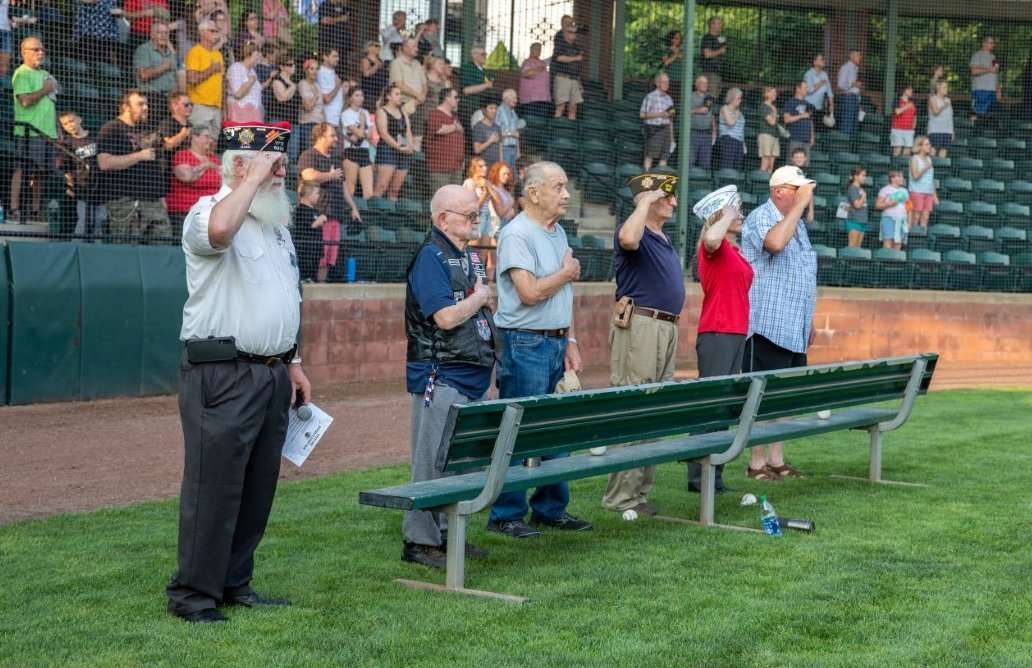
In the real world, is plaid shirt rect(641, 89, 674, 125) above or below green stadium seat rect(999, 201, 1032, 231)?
above

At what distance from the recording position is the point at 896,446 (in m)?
10.0

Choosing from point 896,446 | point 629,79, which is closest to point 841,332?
point 629,79

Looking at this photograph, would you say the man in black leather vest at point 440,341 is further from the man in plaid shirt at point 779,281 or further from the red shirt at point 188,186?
the red shirt at point 188,186

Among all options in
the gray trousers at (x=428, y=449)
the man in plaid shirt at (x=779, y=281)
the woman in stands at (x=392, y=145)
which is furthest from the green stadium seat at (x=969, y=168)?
the gray trousers at (x=428, y=449)

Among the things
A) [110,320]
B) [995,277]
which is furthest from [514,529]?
[995,277]

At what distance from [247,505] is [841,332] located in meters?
13.6

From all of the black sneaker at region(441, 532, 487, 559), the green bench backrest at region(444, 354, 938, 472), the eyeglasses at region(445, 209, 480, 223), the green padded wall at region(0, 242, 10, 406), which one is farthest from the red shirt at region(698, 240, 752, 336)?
the green padded wall at region(0, 242, 10, 406)

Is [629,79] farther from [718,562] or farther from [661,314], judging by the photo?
[718,562]

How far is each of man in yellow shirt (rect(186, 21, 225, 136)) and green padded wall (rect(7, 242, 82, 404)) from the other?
1.99 m

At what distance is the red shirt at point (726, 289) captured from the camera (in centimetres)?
770

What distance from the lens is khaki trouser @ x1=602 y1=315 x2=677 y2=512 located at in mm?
7102

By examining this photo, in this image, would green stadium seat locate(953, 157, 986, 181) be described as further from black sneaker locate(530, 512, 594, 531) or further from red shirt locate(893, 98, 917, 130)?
black sneaker locate(530, 512, 594, 531)

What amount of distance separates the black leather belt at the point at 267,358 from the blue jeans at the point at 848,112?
56.7ft

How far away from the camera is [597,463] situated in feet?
20.6
